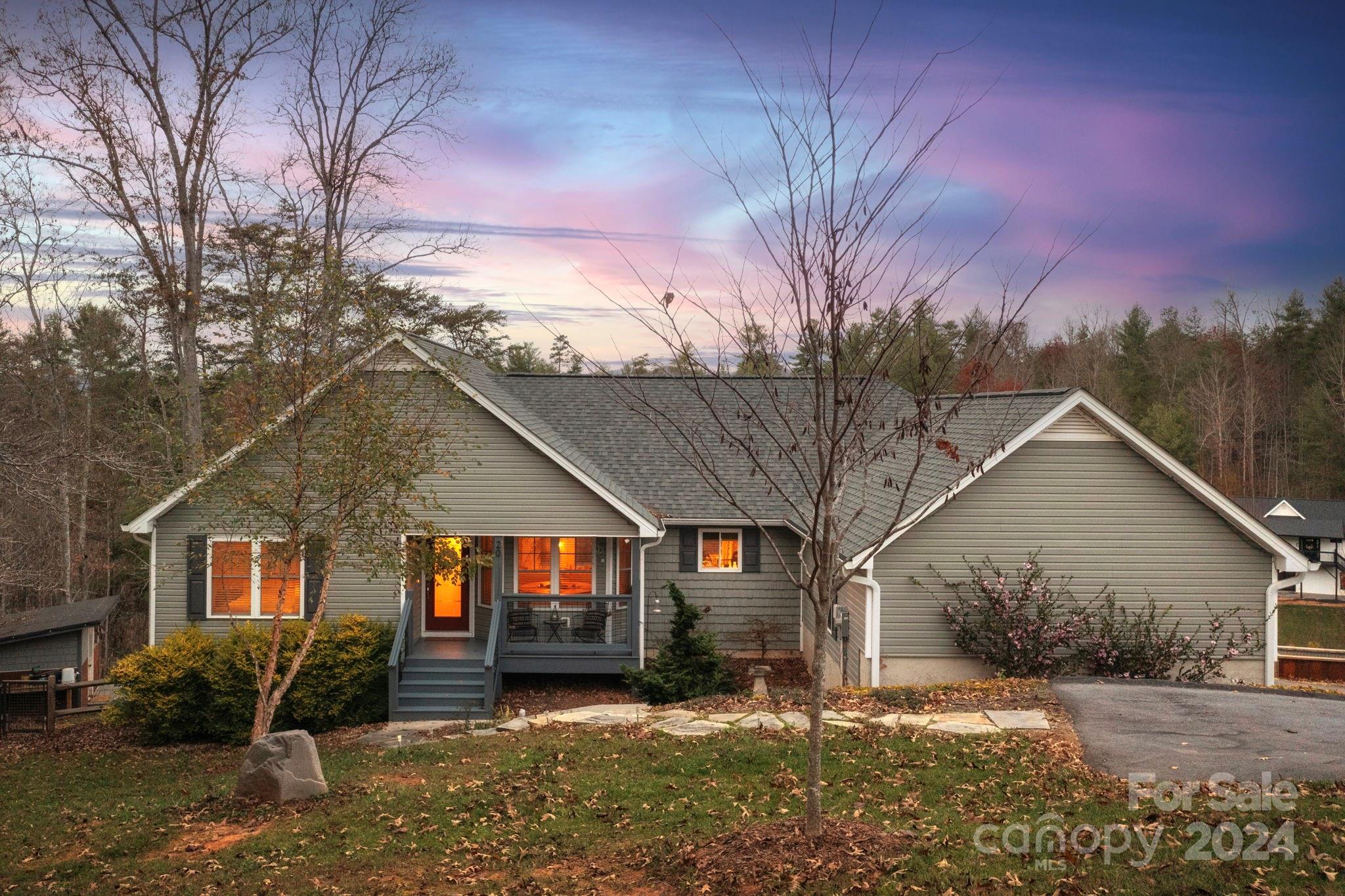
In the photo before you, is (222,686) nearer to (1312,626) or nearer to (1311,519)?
(1312,626)

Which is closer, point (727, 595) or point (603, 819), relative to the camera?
point (603, 819)

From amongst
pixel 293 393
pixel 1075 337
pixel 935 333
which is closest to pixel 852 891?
pixel 935 333

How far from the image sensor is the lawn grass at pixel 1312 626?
34406 mm

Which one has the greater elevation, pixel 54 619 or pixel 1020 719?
pixel 1020 719

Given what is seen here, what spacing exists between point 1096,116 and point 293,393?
31.6 ft

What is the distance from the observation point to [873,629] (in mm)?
14664

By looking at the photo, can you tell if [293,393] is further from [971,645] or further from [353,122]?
[353,122]

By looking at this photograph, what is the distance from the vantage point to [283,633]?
14547 mm

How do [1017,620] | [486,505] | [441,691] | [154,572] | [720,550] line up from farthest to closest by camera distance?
[720,550]
[486,505]
[154,572]
[441,691]
[1017,620]

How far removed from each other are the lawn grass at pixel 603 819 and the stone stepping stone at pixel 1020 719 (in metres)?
0.75

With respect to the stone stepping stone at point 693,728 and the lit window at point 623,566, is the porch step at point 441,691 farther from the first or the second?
the stone stepping stone at point 693,728

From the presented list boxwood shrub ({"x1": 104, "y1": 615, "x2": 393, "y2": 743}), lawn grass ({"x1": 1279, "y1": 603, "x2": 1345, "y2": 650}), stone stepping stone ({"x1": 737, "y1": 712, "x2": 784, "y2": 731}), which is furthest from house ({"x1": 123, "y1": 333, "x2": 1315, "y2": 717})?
lawn grass ({"x1": 1279, "y1": 603, "x2": 1345, "y2": 650})

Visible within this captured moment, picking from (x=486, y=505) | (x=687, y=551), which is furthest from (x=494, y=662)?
(x=687, y=551)

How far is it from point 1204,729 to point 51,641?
911 inches
